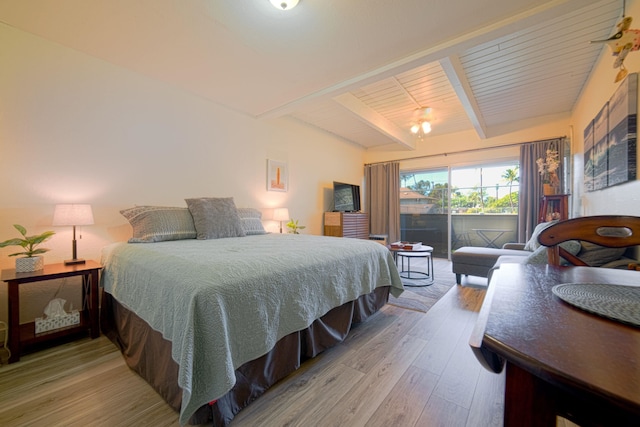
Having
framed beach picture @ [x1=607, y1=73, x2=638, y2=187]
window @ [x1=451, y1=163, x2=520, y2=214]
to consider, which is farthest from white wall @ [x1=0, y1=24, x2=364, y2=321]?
window @ [x1=451, y1=163, x2=520, y2=214]

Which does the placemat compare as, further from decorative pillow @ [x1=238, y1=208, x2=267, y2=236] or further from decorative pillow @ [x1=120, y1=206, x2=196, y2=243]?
decorative pillow @ [x1=238, y1=208, x2=267, y2=236]

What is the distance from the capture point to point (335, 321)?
6.25 ft

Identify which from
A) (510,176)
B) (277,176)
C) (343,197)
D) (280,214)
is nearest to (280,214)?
(280,214)

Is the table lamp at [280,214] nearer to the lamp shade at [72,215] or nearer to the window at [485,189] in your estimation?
the lamp shade at [72,215]

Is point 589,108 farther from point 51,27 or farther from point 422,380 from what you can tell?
point 51,27

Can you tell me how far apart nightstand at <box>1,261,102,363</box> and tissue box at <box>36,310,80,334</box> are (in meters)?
0.03

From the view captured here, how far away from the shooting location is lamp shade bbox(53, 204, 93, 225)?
1.99 metres

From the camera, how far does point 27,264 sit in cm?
183

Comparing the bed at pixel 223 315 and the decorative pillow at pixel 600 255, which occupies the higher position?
the decorative pillow at pixel 600 255

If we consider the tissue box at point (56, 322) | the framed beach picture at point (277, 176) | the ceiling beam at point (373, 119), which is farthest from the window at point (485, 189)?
the tissue box at point (56, 322)

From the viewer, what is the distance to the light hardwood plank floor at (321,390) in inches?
49.0

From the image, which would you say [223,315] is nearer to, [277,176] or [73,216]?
[73,216]

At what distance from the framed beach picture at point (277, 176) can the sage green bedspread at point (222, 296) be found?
218 cm

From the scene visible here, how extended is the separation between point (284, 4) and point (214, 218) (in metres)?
1.94
